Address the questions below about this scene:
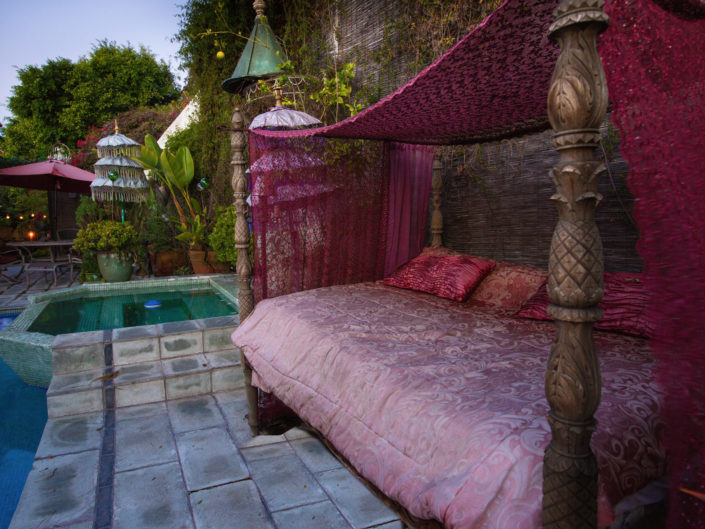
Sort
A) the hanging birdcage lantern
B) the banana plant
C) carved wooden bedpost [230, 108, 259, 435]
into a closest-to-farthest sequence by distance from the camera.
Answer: carved wooden bedpost [230, 108, 259, 435]
the hanging birdcage lantern
the banana plant

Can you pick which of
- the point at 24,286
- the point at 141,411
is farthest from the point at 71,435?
the point at 24,286

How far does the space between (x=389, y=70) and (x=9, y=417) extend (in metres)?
4.28

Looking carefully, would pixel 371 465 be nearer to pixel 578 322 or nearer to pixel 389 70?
pixel 578 322

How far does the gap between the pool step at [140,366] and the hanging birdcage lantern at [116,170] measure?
4.17 meters

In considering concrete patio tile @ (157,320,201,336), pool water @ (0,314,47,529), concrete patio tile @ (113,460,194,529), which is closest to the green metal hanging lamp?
concrete patio tile @ (157,320,201,336)

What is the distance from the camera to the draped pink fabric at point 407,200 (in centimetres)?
370

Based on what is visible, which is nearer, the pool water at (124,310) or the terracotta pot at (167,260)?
the pool water at (124,310)

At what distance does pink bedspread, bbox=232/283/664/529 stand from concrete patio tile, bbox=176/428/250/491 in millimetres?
457

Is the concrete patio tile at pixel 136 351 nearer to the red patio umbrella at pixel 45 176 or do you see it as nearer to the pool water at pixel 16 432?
the pool water at pixel 16 432

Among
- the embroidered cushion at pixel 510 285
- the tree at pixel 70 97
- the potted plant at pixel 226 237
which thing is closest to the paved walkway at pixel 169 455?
the embroidered cushion at pixel 510 285

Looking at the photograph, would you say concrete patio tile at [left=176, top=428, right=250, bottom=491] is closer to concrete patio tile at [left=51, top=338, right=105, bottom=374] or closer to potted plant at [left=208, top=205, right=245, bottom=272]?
concrete patio tile at [left=51, top=338, right=105, bottom=374]

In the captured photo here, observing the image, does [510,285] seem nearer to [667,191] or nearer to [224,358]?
[667,191]

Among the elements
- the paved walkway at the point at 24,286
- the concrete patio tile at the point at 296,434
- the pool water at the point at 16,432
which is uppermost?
the paved walkway at the point at 24,286

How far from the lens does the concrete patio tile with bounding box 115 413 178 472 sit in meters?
2.59
